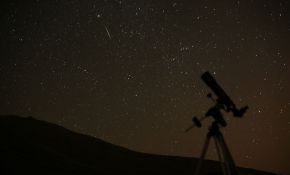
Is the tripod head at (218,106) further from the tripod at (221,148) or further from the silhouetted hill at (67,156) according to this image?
the silhouetted hill at (67,156)

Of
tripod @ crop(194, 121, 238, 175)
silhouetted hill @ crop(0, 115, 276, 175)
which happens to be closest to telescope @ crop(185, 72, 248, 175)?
tripod @ crop(194, 121, 238, 175)

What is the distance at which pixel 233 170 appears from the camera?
5.06 metres

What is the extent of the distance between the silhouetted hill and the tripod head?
9149mm

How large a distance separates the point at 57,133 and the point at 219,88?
2376 centimetres

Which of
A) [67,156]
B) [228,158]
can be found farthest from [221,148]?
[67,156]

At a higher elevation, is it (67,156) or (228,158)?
(67,156)

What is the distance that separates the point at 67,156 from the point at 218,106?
592 inches

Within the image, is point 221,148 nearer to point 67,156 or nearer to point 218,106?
point 218,106

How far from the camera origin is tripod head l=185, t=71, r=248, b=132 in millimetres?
5129

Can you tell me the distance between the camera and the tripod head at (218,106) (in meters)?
5.13

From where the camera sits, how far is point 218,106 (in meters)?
5.16

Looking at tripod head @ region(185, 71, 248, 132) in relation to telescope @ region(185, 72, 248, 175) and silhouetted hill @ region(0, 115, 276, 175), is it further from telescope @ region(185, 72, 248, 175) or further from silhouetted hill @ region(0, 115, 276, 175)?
silhouetted hill @ region(0, 115, 276, 175)

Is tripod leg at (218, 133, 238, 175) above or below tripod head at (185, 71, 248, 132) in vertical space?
below

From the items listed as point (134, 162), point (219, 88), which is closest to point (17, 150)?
point (134, 162)
